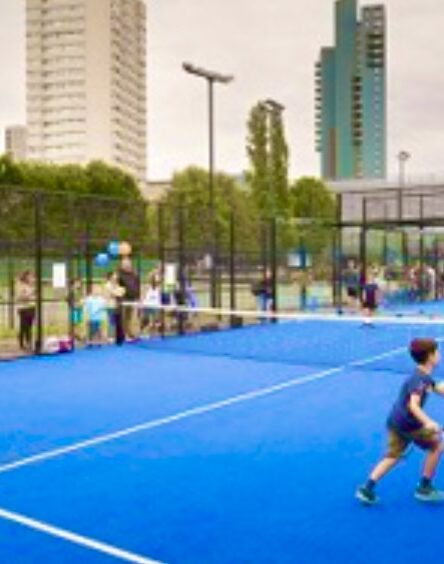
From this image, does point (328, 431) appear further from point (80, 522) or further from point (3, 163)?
point (3, 163)

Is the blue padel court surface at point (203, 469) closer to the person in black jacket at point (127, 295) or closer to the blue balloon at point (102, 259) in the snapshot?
the person in black jacket at point (127, 295)

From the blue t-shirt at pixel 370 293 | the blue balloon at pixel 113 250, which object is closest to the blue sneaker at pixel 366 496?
the blue balloon at pixel 113 250

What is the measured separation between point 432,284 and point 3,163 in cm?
3757

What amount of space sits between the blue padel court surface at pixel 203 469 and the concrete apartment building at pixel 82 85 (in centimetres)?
15051

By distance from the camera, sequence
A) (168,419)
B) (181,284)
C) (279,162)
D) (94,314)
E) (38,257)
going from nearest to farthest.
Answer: (168,419)
(38,257)
(94,314)
(181,284)
(279,162)

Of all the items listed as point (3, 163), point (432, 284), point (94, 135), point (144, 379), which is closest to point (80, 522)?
point (144, 379)

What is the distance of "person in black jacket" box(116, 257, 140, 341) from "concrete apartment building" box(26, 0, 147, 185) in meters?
143

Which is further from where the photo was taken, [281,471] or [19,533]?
[281,471]

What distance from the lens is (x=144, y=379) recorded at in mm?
13328

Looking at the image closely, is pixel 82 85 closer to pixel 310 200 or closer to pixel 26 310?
pixel 310 200

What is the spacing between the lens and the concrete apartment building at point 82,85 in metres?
163

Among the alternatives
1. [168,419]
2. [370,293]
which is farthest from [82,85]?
[168,419]

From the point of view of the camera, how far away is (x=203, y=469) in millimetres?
7602

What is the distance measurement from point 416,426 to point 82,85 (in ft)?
546
